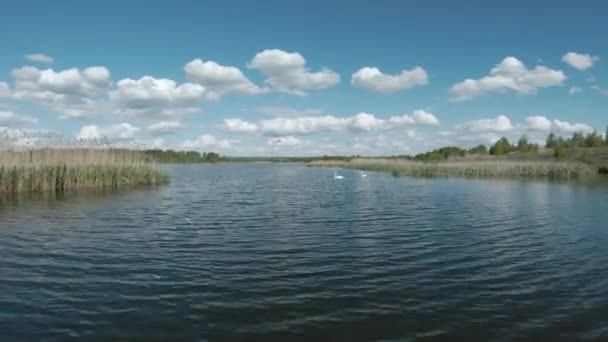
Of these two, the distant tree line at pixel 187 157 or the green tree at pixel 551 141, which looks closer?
the green tree at pixel 551 141

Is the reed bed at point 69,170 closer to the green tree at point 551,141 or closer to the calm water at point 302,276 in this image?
the calm water at point 302,276

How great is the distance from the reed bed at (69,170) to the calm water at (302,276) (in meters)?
8.90

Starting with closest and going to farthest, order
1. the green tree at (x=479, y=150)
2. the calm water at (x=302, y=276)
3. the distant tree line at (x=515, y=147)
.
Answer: the calm water at (x=302, y=276)
the distant tree line at (x=515, y=147)
the green tree at (x=479, y=150)

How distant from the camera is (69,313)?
6395 millimetres

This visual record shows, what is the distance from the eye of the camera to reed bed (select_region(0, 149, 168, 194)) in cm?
2381

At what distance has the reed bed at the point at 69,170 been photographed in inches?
938

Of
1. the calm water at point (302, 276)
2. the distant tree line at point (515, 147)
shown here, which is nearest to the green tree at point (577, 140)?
the distant tree line at point (515, 147)

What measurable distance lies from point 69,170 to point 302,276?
22890 millimetres

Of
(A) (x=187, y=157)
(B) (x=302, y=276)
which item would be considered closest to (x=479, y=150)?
(A) (x=187, y=157)

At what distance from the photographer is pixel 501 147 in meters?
95.1

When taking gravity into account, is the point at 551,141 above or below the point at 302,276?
above

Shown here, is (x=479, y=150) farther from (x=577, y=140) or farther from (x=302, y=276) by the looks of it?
(x=302, y=276)

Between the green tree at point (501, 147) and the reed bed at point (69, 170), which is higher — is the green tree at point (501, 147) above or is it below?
above

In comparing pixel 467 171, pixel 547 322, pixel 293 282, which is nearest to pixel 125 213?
pixel 293 282
